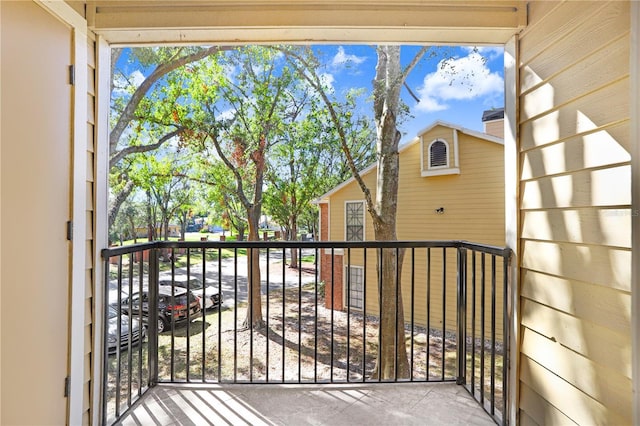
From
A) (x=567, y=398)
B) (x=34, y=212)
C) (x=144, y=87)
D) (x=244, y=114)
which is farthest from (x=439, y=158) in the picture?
(x=34, y=212)

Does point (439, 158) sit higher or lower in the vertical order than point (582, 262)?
higher

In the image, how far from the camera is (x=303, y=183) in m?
7.64

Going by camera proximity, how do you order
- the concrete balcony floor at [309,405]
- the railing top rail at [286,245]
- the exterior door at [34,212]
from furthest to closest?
the railing top rail at [286,245]
the concrete balcony floor at [309,405]
the exterior door at [34,212]

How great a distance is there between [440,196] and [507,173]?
4974mm

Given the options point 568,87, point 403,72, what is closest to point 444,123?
point 403,72

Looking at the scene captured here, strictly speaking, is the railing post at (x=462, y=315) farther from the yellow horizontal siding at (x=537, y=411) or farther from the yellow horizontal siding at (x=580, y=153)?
the yellow horizontal siding at (x=580, y=153)

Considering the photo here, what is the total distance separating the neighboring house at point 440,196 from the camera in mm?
5945

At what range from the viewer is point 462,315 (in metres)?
2.01

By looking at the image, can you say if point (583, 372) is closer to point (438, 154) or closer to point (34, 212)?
point (34, 212)

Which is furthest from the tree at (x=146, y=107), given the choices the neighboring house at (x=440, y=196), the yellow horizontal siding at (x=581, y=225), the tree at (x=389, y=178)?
the yellow horizontal siding at (x=581, y=225)

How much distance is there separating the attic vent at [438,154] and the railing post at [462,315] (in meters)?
4.70

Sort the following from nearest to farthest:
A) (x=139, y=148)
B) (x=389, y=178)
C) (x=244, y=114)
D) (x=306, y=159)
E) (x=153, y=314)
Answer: (x=153, y=314) < (x=389, y=178) < (x=139, y=148) < (x=244, y=114) < (x=306, y=159)

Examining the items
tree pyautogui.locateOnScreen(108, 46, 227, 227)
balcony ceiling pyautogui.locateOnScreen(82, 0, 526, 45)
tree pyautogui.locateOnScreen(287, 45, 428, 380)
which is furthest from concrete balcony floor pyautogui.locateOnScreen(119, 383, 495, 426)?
tree pyautogui.locateOnScreen(108, 46, 227, 227)

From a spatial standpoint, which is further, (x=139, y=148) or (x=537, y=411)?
(x=139, y=148)
